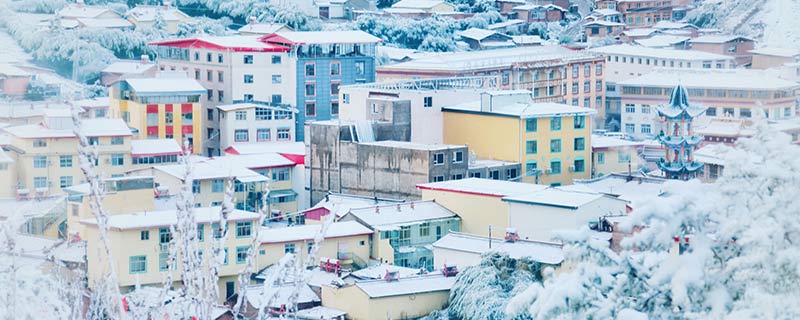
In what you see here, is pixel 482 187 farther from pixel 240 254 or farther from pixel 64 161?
pixel 64 161

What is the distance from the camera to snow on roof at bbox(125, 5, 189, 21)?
2564 cm

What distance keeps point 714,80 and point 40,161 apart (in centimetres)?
980

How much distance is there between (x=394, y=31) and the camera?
26.8 metres

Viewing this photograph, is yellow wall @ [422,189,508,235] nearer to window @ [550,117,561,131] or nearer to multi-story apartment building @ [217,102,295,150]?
window @ [550,117,561,131]

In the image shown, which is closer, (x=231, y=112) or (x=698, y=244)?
(x=698, y=244)

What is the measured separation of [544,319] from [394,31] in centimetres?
2240

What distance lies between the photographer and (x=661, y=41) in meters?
26.3

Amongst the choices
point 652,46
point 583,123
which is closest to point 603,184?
point 583,123

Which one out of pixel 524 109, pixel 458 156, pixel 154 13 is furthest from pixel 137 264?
pixel 154 13

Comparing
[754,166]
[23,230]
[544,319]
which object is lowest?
[23,230]

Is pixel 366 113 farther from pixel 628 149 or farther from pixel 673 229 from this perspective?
pixel 673 229

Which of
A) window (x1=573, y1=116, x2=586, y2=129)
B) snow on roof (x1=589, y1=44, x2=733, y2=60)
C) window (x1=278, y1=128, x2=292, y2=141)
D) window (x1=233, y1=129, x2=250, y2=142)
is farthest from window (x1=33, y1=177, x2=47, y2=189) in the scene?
snow on roof (x1=589, y1=44, x2=733, y2=60)

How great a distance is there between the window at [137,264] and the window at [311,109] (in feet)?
22.4

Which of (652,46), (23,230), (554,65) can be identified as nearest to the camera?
(23,230)
